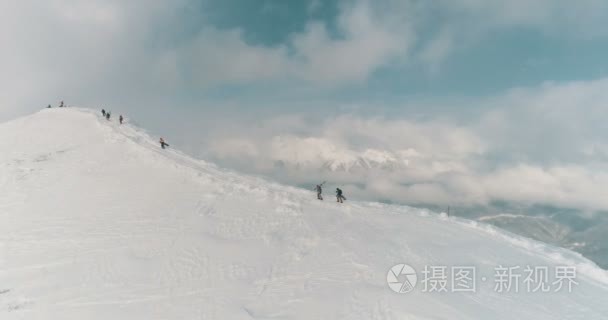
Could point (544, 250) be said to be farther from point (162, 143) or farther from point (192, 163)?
point (162, 143)

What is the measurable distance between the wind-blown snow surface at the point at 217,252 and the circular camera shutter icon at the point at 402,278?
445 millimetres

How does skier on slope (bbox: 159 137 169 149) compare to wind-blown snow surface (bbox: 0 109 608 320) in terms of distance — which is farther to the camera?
skier on slope (bbox: 159 137 169 149)

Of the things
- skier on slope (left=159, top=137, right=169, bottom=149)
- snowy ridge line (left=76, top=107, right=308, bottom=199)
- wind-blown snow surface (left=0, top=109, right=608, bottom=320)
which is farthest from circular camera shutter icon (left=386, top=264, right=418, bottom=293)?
skier on slope (left=159, top=137, right=169, bottom=149)

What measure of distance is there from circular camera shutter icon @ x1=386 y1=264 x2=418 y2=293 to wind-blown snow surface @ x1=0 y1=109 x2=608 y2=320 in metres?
0.45

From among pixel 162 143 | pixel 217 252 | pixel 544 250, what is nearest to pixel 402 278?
pixel 217 252

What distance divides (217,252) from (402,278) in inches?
408

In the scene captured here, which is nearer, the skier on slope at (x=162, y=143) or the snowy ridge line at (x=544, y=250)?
the snowy ridge line at (x=544, y=250)

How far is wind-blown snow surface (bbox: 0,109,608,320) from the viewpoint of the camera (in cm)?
1727

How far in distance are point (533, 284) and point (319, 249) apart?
43.0 feet

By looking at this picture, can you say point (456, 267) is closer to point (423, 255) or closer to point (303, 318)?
point (423, 255)

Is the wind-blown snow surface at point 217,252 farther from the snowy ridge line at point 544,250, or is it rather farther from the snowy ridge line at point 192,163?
the snowy ridge line at point 192,163

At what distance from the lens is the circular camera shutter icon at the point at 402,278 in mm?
20055

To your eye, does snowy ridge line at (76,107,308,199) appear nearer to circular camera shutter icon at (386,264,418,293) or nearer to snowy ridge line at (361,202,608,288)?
snowy ridge line at (361,202,608,288)

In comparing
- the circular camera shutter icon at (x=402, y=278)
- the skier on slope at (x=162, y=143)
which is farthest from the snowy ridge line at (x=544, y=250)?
the skier on slope at (x=162, y=143)
